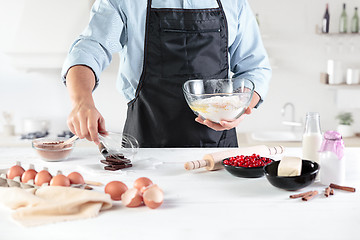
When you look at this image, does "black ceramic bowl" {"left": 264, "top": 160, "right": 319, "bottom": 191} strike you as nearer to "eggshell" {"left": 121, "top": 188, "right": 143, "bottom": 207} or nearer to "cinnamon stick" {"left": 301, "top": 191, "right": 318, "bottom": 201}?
"cinnamon stick" {"left": 301, "top": 191, "right": 318, "bottom": 201}

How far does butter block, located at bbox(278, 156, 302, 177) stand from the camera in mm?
1280

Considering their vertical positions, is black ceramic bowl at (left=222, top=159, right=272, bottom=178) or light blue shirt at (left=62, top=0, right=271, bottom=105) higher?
light blue shirt at (left=62, top=0, right=271, bottom=105)

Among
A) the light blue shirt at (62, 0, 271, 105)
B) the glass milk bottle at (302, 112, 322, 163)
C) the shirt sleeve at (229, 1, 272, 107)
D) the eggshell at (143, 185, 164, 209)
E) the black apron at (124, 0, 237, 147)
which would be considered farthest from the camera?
the shirt sleeve at (229, 1, 272, 107)

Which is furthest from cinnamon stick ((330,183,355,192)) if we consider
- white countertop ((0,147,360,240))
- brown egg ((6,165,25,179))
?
brown egg ((6,165,25,179))

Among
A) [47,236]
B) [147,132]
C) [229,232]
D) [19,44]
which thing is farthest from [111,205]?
[19,44]

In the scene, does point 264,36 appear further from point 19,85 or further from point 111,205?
point 111,205

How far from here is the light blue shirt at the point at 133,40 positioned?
1714 mm

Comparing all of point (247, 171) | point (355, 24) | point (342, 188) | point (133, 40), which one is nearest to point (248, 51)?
point (133, 40)

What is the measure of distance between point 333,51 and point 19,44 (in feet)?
8.44

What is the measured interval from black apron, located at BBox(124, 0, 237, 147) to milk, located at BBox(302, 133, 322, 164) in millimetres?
552

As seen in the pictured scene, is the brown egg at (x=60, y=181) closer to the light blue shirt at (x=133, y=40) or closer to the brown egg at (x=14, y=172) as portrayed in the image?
the brown egg at (x=14, y=172)

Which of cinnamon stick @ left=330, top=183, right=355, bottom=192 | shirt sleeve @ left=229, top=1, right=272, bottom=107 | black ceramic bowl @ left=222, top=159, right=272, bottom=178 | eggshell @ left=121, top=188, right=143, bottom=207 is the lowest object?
cinnamon stick @ left=330, top=183, right=355, bottom=192

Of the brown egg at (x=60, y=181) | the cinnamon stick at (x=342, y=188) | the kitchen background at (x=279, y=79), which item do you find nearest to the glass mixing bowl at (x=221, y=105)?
the cinnamon stick at (x=342, y=188)

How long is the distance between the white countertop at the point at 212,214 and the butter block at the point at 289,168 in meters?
0.05
